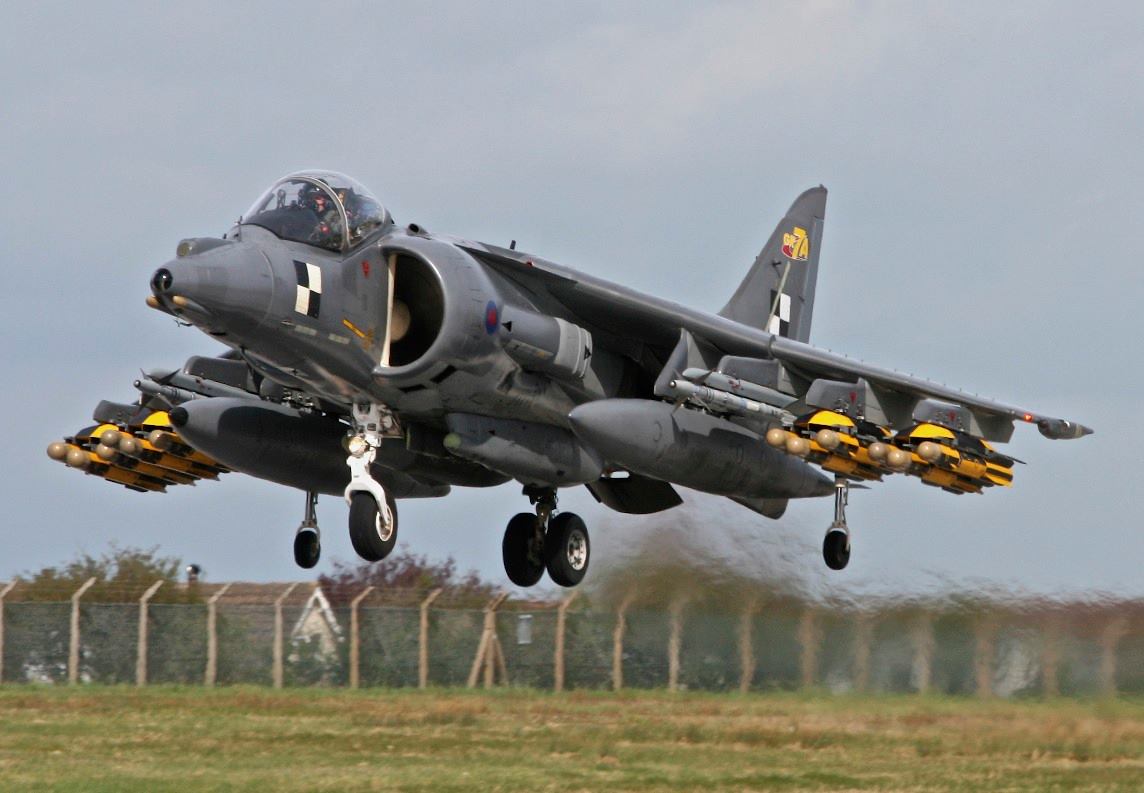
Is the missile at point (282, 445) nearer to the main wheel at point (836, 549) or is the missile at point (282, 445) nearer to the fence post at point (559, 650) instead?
the main wheel at point (836, 549)

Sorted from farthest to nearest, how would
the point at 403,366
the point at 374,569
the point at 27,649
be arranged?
the point at 374,569 < the point at 27,649 < the point at 403,366

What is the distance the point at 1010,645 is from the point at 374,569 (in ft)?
48.5

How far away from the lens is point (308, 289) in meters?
13.2

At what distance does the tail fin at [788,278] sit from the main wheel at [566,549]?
3.14 m

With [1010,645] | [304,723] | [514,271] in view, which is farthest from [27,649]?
[1010,645]

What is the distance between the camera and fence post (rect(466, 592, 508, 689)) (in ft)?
71.2

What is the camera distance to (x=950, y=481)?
1488cm

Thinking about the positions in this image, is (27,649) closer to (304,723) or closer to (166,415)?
(304,723)

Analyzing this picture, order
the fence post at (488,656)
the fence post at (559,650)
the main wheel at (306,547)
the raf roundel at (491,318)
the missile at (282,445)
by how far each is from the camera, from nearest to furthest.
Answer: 1. the raf roundel at (491,318)
2. the missile at (282,445)
3. the main wheel at (306,547)
4. the fence post at (559,650)
5. the fence post at (488,656)

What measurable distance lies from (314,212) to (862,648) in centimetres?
666

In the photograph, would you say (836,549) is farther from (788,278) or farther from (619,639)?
(619,639)

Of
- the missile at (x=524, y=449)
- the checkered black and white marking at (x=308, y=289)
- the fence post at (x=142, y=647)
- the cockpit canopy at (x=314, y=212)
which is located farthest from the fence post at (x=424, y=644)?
the checkered black and white marking at (x=308, y=289)

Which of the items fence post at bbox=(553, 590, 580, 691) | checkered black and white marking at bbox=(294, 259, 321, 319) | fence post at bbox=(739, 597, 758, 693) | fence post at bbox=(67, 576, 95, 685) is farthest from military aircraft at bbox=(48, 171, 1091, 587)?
fence post at bbox=(67, 576, 95, 685)

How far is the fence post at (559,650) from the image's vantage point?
2012 cm
